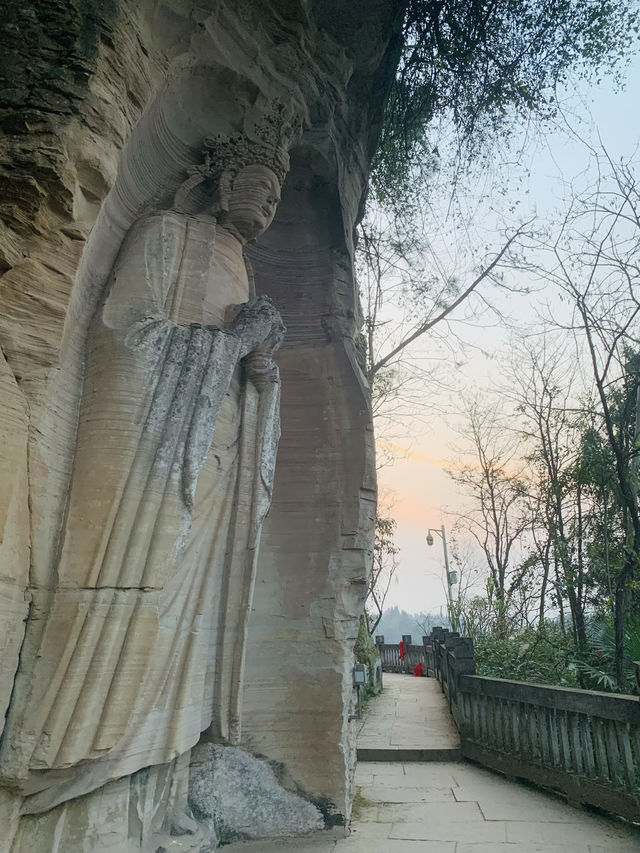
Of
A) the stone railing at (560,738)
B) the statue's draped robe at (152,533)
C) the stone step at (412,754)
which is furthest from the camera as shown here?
the stone step at (412,754)

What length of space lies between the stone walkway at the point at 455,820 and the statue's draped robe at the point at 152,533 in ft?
4.93

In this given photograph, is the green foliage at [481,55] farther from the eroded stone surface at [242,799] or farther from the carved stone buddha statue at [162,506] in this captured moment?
the eroded stone surface at [242,799]

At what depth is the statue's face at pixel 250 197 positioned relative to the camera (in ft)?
13.2

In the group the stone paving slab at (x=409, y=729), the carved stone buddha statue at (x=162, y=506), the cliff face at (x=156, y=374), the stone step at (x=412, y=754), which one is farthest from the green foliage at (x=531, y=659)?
the carved stone buddha statue at (x=162, y=506)

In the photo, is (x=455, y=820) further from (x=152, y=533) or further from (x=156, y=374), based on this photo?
(x=156, y=374)

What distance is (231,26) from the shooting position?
4180 mm

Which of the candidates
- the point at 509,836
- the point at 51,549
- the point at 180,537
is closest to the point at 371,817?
the point at 509,836

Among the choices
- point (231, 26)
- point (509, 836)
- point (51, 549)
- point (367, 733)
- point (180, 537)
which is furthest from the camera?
point (367, 733)

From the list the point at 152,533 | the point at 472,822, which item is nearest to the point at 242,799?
the point at 472,822

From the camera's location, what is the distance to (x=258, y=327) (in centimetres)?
356

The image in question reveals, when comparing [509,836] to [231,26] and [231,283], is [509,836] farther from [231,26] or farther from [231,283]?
[231,26]

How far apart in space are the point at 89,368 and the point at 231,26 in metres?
2.91

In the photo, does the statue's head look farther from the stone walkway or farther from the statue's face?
the stone walkway

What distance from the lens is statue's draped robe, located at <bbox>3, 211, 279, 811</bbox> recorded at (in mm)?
2391
